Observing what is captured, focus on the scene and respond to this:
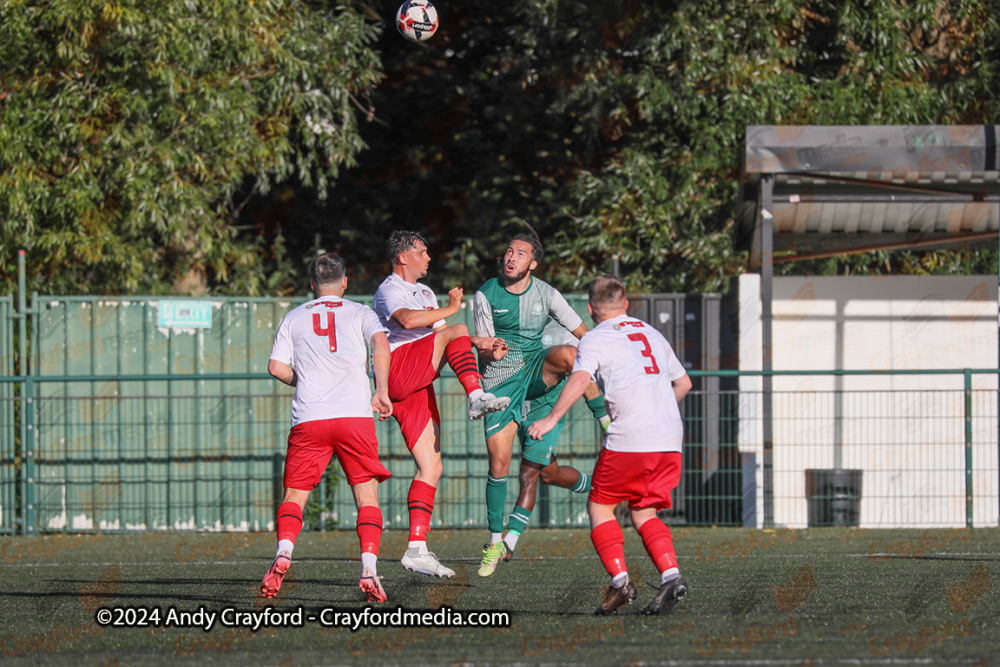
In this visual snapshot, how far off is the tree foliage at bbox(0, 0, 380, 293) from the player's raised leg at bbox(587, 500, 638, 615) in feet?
30.5

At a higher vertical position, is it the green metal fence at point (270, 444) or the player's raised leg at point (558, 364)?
the player's raised leg at point (558, 364)

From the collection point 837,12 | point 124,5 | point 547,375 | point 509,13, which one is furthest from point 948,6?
point 547,375

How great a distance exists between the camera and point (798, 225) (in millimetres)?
13969

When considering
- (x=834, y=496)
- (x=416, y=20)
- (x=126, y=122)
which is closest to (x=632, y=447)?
(x=416, y=20)

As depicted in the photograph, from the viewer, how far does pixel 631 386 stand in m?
6.62

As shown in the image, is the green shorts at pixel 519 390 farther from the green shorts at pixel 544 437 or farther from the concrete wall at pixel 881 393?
the concrete wall at pixel 881 393

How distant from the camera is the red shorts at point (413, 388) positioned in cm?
830

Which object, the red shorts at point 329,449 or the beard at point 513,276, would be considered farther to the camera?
the beard at point 513,276

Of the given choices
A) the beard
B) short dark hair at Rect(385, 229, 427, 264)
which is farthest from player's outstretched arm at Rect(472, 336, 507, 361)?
short dark hair at Rect(385, 229, 427, 264)

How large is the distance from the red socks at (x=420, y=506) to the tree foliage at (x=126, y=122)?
7.56 meters

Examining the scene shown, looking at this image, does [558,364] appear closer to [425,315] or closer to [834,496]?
[425,315]

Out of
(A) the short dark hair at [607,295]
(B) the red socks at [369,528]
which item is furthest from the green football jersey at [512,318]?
(A) the short dark hair at [607,295]

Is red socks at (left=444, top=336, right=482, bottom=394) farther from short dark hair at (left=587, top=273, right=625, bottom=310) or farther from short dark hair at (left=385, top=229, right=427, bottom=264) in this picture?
short dark hair at (left=587, top=273, right=625, bottom=310)

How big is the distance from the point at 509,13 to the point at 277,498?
10.7 metres
